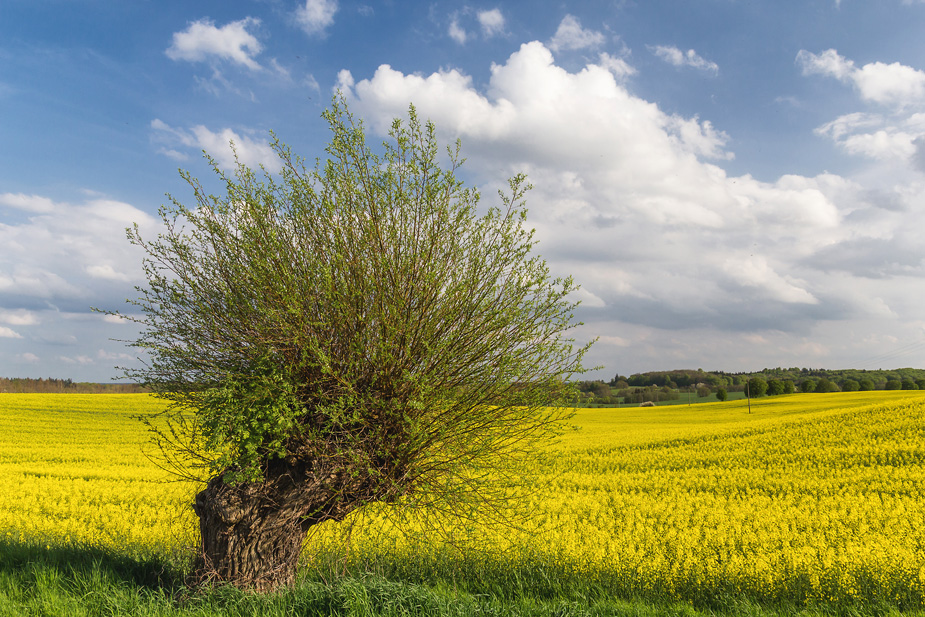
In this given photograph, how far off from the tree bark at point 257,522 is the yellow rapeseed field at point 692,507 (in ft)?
4.08

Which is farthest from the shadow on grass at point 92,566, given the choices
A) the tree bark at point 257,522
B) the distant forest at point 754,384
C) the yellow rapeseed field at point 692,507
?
the distant forest at point 754,384

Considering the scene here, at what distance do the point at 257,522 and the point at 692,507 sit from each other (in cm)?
1190

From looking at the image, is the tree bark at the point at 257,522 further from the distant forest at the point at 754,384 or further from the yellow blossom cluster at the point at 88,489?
the distant forest at the point at 754,384

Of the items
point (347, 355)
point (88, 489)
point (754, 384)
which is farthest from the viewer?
point (754, 384)

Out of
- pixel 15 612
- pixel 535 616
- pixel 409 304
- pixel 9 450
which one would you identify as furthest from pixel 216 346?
pixel 9 450

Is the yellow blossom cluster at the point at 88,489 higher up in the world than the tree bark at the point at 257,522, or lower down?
lower down

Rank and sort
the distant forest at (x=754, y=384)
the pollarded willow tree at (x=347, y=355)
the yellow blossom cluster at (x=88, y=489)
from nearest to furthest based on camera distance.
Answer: the pollarded willow tree at (x=347, y=355), the yellow blossom cluster at (x=88, y=489), the distant forest at (x=754, y=384)

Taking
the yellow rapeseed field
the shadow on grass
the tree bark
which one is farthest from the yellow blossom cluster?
the tree bark

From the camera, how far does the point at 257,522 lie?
21.8 ft

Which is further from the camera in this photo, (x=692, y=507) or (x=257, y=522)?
(x=692, y=507)

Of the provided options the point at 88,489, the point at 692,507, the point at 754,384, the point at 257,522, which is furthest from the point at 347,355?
the point at 754,384

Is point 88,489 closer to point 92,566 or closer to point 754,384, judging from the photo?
point 92,566

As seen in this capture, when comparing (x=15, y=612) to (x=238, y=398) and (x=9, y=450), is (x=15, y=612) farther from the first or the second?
(x=9, y=450)

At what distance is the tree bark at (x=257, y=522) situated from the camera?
656 cm
